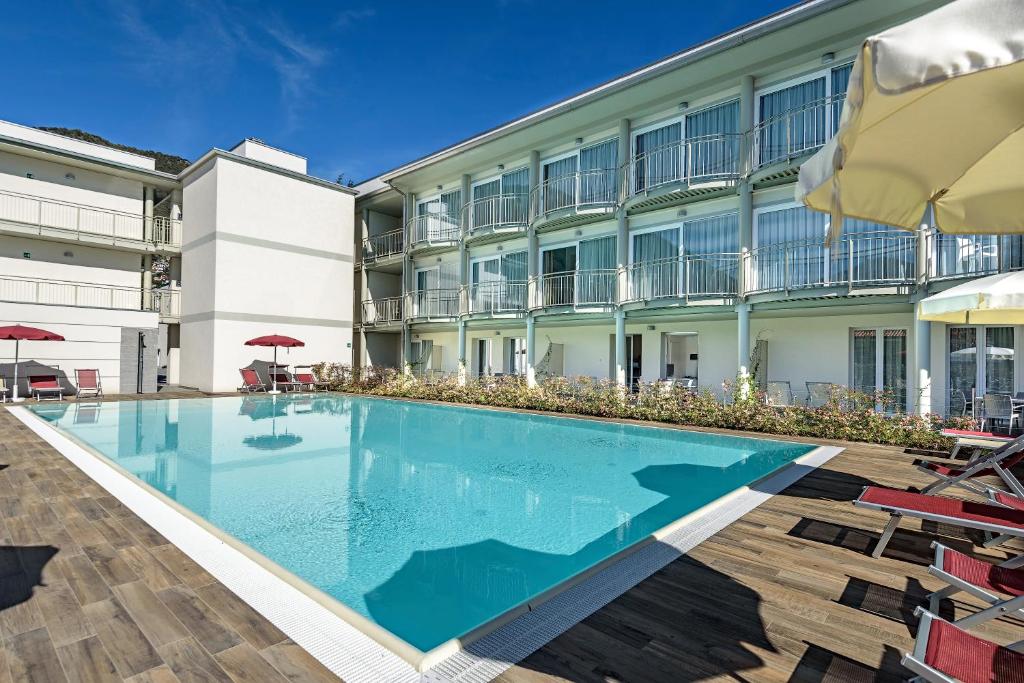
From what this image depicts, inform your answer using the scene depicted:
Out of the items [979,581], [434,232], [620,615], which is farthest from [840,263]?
[434,232]

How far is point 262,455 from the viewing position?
30.1ft

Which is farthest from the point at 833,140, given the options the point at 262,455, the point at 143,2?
the point at 143,2

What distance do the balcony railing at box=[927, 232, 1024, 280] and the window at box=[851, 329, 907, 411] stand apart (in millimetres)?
2180

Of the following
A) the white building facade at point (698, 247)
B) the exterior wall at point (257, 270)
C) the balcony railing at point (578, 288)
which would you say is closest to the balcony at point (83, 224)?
the exterior wall at point (257, 270)

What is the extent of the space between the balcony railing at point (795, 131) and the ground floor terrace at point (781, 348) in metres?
3.54

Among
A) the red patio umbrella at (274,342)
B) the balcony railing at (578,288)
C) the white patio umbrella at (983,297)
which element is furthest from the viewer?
the red patio umbrella at (274,342)

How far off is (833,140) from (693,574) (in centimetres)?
282

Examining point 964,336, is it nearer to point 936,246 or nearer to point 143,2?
point 936,246

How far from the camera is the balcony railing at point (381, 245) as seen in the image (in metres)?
23.5

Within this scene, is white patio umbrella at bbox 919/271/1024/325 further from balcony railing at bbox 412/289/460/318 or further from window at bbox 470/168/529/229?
balcony railing at bbox 412/289/460/318

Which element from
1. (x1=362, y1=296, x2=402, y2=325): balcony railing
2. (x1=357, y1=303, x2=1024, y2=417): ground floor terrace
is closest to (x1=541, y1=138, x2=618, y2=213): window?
(x1=357, y1=303, x2=1024, y2=417): ground floor terrace

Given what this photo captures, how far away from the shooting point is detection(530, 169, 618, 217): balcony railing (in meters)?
16.0

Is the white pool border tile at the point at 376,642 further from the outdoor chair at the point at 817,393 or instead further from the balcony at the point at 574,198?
the balcony at the point at 574,198

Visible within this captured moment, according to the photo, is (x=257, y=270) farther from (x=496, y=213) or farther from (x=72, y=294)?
(x=496, y=213)
